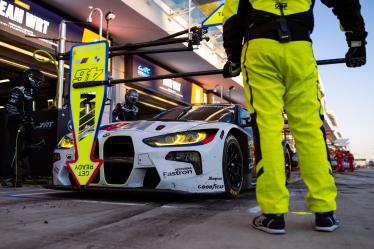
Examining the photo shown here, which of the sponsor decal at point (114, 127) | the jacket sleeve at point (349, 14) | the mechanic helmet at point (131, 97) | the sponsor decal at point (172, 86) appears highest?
the sponsor decal at point (172, 86)

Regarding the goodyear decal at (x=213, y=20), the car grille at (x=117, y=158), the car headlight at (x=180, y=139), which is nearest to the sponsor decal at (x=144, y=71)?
the goodyear decal at (x=213, y=20)

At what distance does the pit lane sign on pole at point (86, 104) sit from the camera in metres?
3.29

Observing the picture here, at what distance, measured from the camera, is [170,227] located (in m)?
1.96

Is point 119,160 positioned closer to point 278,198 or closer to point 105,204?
point 105,204

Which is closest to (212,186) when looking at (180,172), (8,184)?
(180,172)

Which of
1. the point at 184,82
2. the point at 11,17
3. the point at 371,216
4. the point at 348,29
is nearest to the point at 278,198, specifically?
the point at 371,216

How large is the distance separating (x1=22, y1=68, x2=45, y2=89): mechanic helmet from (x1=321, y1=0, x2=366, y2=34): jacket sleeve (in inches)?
165

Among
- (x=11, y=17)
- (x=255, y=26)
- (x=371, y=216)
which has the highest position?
(x=11, y=17)

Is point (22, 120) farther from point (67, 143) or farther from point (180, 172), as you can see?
point (180, 172)

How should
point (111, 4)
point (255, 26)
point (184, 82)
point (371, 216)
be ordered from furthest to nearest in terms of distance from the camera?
point (184, 82) → point (111, 4) → point (371, 216) → point (255, 26)

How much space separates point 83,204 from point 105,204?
18cm

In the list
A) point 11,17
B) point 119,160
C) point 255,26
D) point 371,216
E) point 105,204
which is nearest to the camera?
point 255,26

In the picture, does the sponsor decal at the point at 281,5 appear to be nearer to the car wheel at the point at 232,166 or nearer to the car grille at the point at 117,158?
the car wheel at the point at 232,166

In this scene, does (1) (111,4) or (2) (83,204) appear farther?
(1) (111,4)
